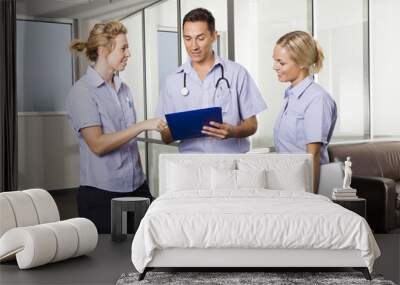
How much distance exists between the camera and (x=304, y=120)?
7.24 meters

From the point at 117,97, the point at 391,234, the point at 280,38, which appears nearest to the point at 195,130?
the point at 117,97

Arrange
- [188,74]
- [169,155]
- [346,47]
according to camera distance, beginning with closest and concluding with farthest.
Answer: [169,155] < [188,74] < [346,47]

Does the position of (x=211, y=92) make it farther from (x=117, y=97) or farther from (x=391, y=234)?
(x=391, y=234)

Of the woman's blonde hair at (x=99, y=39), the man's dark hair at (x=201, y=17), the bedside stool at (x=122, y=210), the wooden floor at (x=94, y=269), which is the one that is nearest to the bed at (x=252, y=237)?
the wooden floor at (x=94, y=269)

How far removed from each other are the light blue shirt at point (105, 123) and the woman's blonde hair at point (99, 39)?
0.19 metres

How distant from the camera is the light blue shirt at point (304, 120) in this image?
726cm

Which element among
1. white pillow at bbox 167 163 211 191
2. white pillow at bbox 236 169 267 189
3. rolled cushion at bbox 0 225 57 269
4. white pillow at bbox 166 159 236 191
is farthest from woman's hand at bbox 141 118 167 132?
rolled cushion at bbox 0 225 57 269

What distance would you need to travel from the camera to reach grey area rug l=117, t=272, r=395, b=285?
5.01 metres

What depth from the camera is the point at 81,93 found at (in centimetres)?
737

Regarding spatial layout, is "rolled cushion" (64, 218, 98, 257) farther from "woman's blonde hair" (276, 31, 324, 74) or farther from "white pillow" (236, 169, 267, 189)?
"woman's blonde hair" (276, 31, 324, 74)

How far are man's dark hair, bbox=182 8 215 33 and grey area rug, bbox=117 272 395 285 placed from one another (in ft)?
9.09

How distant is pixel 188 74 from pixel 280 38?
102 centimetres

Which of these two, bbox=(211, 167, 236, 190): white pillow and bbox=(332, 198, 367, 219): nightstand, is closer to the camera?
bbox=(211, 167, 236, 190): white pillow

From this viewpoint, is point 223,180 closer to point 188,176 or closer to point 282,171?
point 188,176
